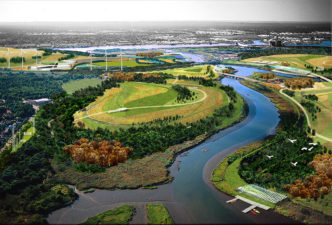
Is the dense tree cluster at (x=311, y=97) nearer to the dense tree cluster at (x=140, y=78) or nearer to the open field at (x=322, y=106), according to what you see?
the open field at (x=322, y=106)

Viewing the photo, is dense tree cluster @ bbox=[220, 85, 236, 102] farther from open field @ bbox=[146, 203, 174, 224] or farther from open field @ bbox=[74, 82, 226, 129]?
open field @ bbox=[146, 203, 174, 224]

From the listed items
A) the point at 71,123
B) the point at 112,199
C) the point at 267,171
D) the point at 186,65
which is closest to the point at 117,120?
the point at 71,123

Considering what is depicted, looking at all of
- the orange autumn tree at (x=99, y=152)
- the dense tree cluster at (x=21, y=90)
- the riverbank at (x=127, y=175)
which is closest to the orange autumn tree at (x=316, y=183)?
the riverbank at (x=127, y=175)

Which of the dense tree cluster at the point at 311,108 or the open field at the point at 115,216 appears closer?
the open field at the point at 115,216

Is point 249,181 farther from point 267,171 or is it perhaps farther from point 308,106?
point 308,106

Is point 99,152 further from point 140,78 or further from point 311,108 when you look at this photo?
point 140,78

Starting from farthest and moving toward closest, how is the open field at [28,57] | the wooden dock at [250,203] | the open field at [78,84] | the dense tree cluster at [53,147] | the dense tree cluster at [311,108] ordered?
the open field at [28,57], the open field at [78,84], the dense tree cluster at [311,108], the dense tree cluster at [53,147], the wooden dock at [250,203]
